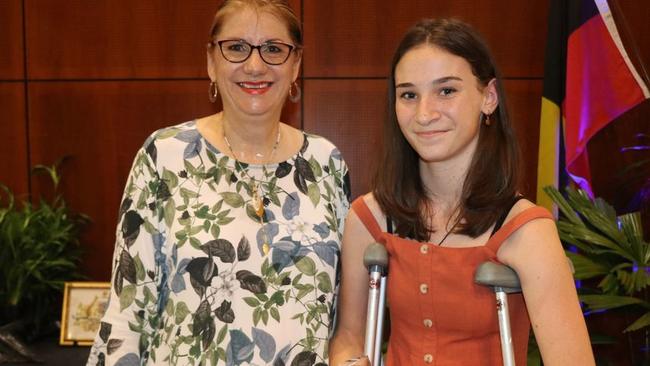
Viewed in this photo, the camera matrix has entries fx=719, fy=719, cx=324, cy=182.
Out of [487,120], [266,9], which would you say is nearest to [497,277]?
[487,120]

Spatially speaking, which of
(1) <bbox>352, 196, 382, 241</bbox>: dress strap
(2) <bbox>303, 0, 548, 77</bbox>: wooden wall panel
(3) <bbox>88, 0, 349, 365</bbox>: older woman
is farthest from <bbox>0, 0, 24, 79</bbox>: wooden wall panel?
(1) <bbox>352, 196, 382, 241</bbox>: dress strap

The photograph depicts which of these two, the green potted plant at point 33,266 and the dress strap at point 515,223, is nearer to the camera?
the dress strap at point 515,223

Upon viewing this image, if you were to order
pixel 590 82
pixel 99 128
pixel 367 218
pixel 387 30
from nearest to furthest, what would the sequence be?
pixel 367 218
pixel 590 82
pixel 387 30
pixel 99 128

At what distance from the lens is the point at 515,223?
5.79 ft

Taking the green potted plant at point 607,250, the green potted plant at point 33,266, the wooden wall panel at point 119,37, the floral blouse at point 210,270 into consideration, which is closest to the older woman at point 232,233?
the floral blouse at point 210,270

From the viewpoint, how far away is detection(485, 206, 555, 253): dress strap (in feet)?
5.74

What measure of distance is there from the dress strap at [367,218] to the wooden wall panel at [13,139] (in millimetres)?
3219

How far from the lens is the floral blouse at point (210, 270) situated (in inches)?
81.2

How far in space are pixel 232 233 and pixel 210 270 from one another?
0.13 meters

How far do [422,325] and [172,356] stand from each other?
738mm

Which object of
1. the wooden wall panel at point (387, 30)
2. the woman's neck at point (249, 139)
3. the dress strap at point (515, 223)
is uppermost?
the wooden wall panel at point (387, 30)

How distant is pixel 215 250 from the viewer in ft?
6.91

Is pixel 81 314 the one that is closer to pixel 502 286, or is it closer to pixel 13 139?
pixel 13 139

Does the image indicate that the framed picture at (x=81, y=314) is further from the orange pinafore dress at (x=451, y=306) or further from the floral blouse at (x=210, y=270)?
the orange pinafore dress at (x=451, y=306)
